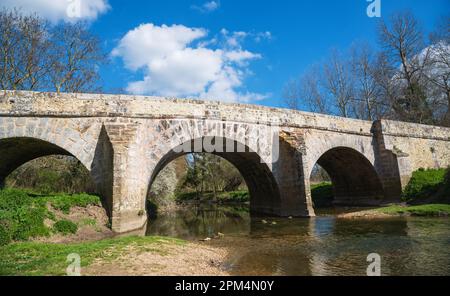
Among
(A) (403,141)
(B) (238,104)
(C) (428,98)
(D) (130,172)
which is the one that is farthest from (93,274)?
(C) (428,98)

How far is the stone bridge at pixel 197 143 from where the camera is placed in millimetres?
11250

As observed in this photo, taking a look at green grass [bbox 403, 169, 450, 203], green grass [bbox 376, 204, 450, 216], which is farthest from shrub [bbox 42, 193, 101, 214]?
green grass [bbox 403, 169, 450, 203]

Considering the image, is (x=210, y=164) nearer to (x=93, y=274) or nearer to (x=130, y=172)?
(x=130, y=172)

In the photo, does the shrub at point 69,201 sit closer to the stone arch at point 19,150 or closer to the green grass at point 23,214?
the green grass at point 23,214

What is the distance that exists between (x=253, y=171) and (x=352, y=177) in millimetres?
8180

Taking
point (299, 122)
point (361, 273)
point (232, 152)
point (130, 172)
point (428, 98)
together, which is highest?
point (428, 98)

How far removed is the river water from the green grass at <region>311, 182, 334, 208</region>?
11113mm

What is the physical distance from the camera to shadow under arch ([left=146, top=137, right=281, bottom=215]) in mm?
13945

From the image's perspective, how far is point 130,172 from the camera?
1120cm

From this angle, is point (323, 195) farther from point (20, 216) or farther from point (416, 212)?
point (20, 216)

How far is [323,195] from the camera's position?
79.8 ft

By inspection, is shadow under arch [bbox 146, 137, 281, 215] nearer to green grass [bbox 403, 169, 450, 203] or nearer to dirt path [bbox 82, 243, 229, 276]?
dirt path [bbox 82, 243, 229, 276]

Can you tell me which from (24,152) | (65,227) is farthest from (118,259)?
(24,152)
